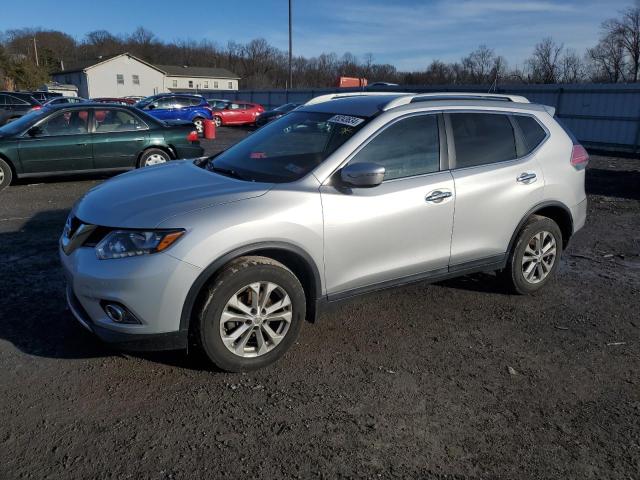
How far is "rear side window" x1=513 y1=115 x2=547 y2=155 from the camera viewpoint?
464cm

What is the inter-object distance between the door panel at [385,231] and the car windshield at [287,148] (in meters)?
0.41

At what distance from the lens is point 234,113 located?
27.7 metres

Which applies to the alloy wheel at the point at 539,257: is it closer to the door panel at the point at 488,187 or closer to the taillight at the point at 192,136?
the door panel at the point at 488,187

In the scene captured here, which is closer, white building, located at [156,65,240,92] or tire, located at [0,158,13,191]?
tire, located at [0,158,13,191]

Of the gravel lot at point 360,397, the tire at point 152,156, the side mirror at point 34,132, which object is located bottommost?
the gravel lot at point 360,397

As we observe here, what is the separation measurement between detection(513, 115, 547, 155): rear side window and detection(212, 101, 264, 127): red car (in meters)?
24.1

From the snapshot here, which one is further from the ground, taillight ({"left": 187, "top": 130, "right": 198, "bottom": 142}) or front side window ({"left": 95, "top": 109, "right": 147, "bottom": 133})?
front side window ({"left": 95, "top": 109, "right": 147, "bottom": 133})

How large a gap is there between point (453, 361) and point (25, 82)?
66543 mm

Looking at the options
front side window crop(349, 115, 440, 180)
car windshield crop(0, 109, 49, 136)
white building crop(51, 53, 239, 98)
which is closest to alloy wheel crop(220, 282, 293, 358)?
front side window crop(349, 115, 440, 180)

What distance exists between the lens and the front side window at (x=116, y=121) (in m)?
9.77

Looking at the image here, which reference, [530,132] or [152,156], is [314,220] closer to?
[530,132]

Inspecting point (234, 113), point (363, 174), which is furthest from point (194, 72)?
point (363, 174)

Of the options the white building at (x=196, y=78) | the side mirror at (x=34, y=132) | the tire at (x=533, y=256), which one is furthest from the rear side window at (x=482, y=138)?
the white building at (x=196, y=78)

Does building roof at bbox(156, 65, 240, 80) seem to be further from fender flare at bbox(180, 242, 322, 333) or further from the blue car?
fender flare at bbox(180, 242, 322, 333)
